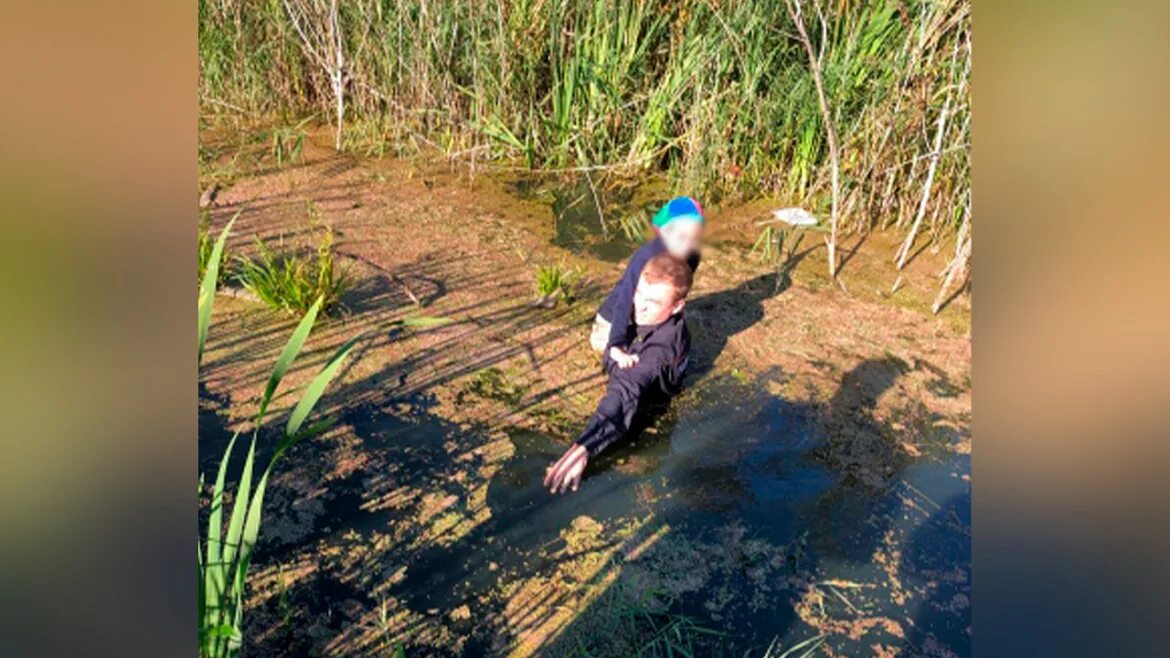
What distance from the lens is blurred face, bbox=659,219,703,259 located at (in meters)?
3.42

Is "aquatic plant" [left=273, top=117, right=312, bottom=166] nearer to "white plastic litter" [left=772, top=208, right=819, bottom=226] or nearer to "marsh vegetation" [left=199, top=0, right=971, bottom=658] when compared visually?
"marsh vegetation" [left=199, top=0, right=971, bottom=658]

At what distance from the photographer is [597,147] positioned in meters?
5.77

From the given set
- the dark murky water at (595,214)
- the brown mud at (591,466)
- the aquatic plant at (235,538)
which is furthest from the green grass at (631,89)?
→ the aquatic plant at (235,538)

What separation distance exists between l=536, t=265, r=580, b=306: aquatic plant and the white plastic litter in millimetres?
1635

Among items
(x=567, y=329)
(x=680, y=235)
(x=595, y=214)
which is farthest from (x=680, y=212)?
(x=595, y=214)

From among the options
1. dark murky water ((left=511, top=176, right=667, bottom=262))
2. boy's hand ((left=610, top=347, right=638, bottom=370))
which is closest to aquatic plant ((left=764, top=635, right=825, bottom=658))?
boy's hand ((left=610, top=347, right=638, bottom=370))

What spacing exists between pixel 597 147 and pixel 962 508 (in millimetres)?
3499

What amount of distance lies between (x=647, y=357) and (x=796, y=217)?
2268 mm

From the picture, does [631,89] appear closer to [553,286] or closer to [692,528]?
[553,286]

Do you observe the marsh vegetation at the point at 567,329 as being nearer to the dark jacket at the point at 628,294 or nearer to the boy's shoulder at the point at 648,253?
the dark jacket at the point at 628,294

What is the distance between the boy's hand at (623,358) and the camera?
3426mm

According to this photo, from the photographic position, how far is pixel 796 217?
527cm
